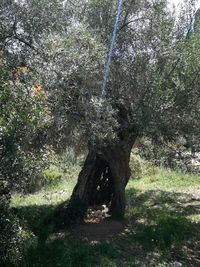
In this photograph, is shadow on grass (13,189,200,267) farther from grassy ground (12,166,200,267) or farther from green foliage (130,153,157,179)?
green foliage (130,153,157,179)

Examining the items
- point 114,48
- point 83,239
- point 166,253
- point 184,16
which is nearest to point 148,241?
point 166,253

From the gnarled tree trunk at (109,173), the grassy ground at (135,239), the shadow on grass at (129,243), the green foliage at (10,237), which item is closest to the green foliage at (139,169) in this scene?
the grassy ground at (135,239)

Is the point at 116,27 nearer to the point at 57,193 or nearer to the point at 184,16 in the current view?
the point at 184,16

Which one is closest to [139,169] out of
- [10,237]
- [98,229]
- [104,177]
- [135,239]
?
[104,177]

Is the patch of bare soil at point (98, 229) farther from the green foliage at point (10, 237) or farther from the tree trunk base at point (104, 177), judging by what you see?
the green foliage at point (10, 237)

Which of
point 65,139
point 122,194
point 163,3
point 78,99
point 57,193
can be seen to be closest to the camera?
point 78,99

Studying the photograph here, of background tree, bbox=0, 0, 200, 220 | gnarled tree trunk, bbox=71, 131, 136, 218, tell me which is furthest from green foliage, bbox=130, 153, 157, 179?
background tree, bbox=0, 0, 200, 220

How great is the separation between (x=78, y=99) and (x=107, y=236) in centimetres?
316

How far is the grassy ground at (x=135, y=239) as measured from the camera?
859cm

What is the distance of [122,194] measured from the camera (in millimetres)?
11656

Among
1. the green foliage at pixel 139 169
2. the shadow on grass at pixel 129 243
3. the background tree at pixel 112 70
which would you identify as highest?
the background tree at pixel 112 70

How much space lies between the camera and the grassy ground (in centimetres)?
859

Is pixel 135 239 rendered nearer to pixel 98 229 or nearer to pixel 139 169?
pixel 98 229

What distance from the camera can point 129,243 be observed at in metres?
9.95
